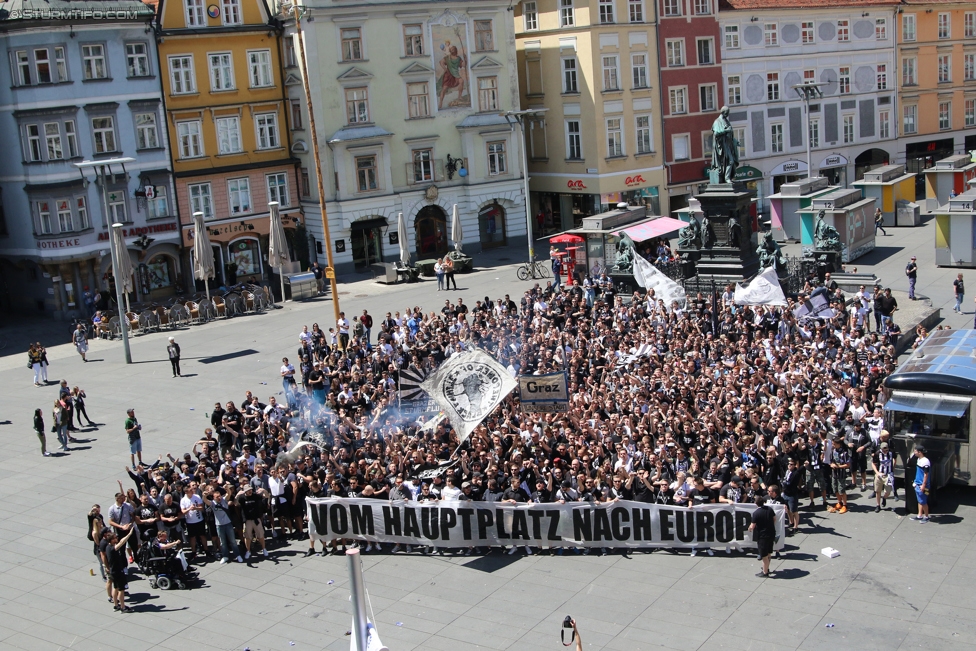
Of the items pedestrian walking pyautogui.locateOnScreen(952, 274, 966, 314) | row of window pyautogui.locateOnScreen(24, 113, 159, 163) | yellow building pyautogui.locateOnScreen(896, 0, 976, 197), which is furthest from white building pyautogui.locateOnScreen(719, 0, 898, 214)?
row of window pyautogui.locateOnScreen(24, 113, 159, 163)

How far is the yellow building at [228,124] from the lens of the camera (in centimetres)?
4841

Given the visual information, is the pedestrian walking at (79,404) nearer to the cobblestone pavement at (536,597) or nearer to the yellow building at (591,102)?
the cobblestone pavement at (536,597)

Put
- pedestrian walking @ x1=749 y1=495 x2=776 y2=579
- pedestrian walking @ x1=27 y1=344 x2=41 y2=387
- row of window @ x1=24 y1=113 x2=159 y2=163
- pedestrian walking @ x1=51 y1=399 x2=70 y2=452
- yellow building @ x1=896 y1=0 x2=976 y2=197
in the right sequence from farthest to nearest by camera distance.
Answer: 1. yellow building @ x1=896 y1=0 x2=976 y2=197
2. row of window @ x1=24 y1=113 x2=159 y2=163
3. pedestrian walking @ x1=27 y1=344 x2=41 y2=387
4. pedestrian walking @ x1=51 y1=399 x2=70 y2=452
5. pedestrian walking @ x1=749 y1=495 x2=776 y2=579

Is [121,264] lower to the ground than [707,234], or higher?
higher

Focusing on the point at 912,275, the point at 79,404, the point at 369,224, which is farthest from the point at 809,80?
the point at 79,404

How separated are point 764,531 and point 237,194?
125ft

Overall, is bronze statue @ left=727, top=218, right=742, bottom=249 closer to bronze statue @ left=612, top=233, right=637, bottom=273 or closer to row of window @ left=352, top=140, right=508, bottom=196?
bronze statue @ left=612, top=233, right=637, bottom=273

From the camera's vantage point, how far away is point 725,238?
1481 inches

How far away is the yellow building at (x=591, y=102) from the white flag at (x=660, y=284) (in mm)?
24738

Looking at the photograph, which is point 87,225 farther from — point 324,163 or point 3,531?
point 3,531

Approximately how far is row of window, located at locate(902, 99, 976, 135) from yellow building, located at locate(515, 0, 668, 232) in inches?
752

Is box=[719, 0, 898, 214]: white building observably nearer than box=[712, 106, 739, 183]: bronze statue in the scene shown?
No

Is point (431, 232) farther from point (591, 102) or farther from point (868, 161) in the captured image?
point (868, 161)

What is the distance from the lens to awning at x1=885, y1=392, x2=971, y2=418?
19.4 meters
